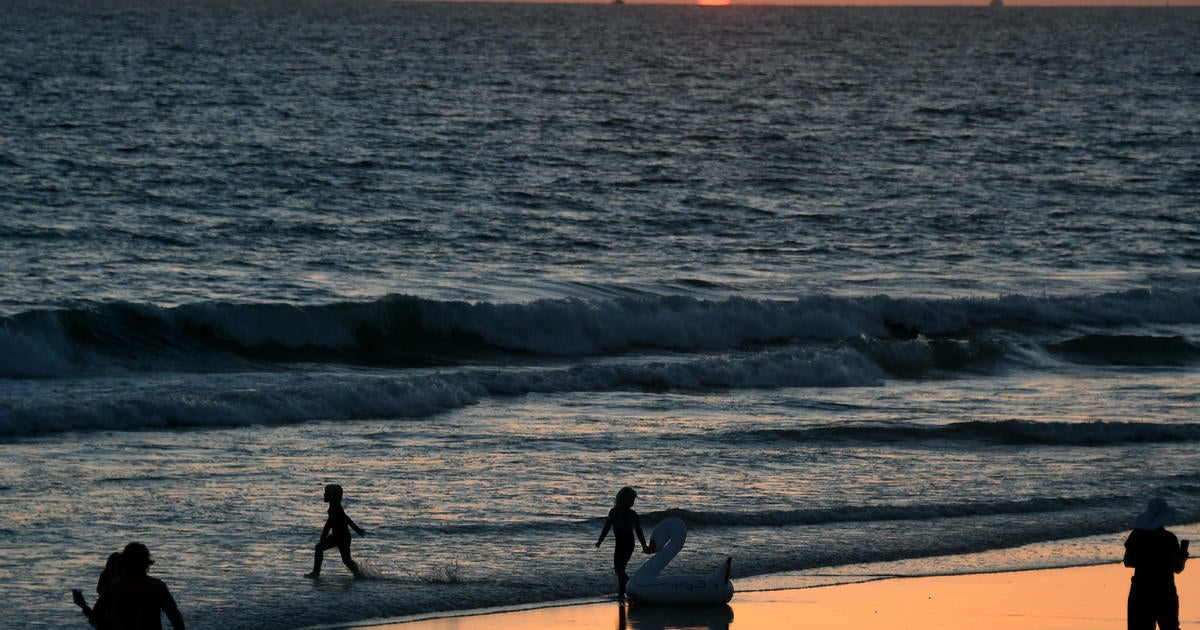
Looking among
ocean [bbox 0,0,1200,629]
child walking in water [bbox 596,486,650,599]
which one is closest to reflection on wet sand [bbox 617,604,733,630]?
child walking in water [bbox 596,486,650,599]

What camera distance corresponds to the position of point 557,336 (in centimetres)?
2908

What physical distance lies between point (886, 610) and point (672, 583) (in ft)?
5.65

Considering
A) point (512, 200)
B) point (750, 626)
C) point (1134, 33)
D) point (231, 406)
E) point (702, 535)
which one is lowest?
point (750, 626)

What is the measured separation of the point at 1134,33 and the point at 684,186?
98.2 m

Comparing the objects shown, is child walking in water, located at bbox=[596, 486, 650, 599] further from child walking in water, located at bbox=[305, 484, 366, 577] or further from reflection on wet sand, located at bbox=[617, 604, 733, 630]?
child walking in water, located at bbox=[305, 484, 366, 577]

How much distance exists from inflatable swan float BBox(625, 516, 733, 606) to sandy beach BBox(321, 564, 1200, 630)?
3.7 inches

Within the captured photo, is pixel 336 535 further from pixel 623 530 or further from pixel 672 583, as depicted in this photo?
pixel 672 583

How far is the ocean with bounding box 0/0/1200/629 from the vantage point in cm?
1537

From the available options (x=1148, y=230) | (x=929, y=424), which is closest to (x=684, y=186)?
(x=1148, y=230)

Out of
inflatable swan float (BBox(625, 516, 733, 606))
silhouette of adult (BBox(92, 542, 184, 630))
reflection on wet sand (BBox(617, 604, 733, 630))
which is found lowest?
silhouette of adult (BBox(92, 542, 184, 630))

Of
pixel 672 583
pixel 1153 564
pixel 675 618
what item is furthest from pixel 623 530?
pixel 1153 564

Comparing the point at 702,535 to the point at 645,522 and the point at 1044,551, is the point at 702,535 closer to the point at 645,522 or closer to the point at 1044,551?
the point at 645,522

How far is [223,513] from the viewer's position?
15625 mm

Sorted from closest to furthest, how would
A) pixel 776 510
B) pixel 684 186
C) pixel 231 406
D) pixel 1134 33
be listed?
pixel 776 510
pixel 231 406
pixel 684 186
pixel 1134 33
